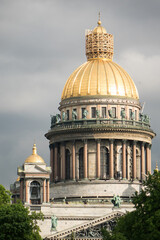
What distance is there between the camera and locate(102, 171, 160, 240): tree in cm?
14788

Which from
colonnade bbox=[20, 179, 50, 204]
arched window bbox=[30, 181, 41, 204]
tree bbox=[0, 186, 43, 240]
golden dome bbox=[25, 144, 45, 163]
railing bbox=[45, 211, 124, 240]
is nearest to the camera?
tree bbox=[0, 186, 43, 240]

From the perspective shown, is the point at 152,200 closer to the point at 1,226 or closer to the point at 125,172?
the point at 1,226

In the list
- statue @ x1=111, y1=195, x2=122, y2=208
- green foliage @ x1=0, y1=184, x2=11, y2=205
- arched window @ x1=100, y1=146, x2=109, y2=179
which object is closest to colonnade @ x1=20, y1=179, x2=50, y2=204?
green foliage @ x1=0, y1=184, x2=11, y2=205

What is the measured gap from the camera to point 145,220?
150375 mm

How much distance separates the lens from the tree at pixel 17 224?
531 feet

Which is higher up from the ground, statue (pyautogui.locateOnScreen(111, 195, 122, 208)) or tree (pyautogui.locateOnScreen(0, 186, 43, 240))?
statue (pyautogui.locateOnScreen(111, 195, 122, 208))

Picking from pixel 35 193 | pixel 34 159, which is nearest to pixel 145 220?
pixel 35 193

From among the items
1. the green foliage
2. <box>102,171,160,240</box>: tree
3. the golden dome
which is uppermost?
the golden dome

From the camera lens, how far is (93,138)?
198250mm

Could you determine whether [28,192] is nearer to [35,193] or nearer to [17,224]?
[35,193]

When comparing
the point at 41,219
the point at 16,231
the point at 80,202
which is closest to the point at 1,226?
the point at 16,231

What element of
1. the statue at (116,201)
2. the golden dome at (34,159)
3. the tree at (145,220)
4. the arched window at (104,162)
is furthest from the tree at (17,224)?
the arched window at (104,162)

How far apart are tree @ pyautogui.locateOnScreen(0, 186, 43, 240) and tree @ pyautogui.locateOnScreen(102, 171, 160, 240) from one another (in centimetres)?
1199

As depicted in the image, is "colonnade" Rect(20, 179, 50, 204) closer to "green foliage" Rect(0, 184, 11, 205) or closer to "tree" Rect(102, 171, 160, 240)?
"green foliage" Rect(0, 184, 11, 205)
